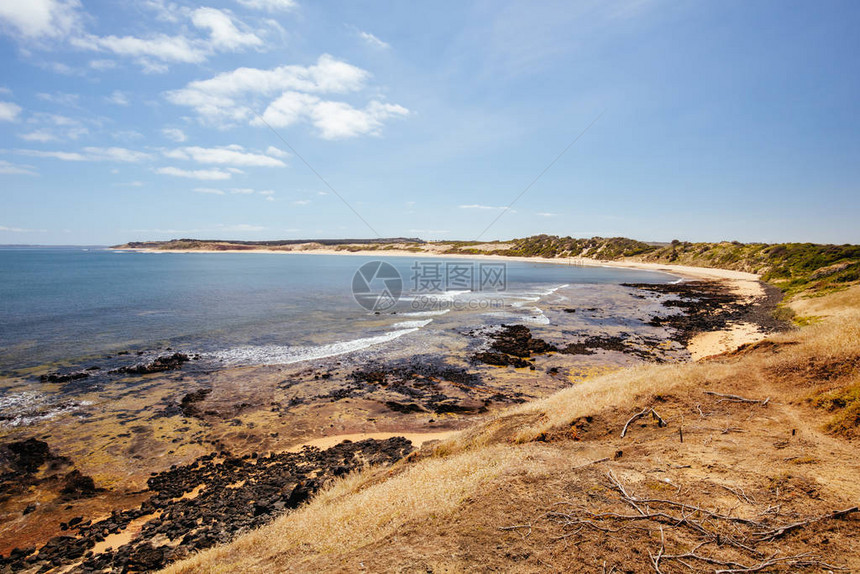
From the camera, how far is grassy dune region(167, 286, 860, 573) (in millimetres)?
4438

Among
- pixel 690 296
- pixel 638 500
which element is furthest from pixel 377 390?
pixel 690 296

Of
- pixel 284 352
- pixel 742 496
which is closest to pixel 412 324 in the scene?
pixel 284 352

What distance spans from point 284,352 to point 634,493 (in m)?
23.3

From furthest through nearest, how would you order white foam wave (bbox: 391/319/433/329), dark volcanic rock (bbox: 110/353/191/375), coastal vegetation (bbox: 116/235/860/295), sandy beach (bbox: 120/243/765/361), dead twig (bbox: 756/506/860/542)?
coastal vegetation (bbox: 116/235/860/295), white foam wave (bbox: 391/319/433/329), sandy beach (bbox: 120/243/765/361), dark volcanic rock (bbox: 110/353/191/375), dead twig (bbox: 756/506/860/542)

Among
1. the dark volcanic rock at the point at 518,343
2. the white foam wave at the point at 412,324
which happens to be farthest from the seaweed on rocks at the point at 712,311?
the white foam wave at the point at 412,324

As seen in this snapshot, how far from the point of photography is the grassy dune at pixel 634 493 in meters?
4.44

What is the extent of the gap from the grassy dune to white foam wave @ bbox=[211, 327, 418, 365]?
15069 millimetres

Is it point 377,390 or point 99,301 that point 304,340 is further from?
point 99,301

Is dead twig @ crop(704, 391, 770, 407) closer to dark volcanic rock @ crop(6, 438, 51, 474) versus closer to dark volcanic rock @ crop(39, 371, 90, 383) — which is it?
dark volcanic rock @ crop(6, 438, 51, 474)

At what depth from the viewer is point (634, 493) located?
18.3 feet

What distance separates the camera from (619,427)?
8789 millimetres

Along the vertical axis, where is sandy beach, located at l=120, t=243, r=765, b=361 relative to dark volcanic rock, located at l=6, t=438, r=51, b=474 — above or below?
above

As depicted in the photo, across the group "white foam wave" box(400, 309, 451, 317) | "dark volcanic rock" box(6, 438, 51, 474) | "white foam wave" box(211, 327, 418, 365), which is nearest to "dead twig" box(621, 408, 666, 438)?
"dark volcanic rock" box(6, 438, 51, 474)

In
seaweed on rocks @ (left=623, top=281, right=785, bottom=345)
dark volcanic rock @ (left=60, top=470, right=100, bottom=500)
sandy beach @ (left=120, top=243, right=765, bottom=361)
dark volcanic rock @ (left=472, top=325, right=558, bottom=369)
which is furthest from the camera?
seaweed on rocks @ (left=623, top=281, right=785, bottom=345)
